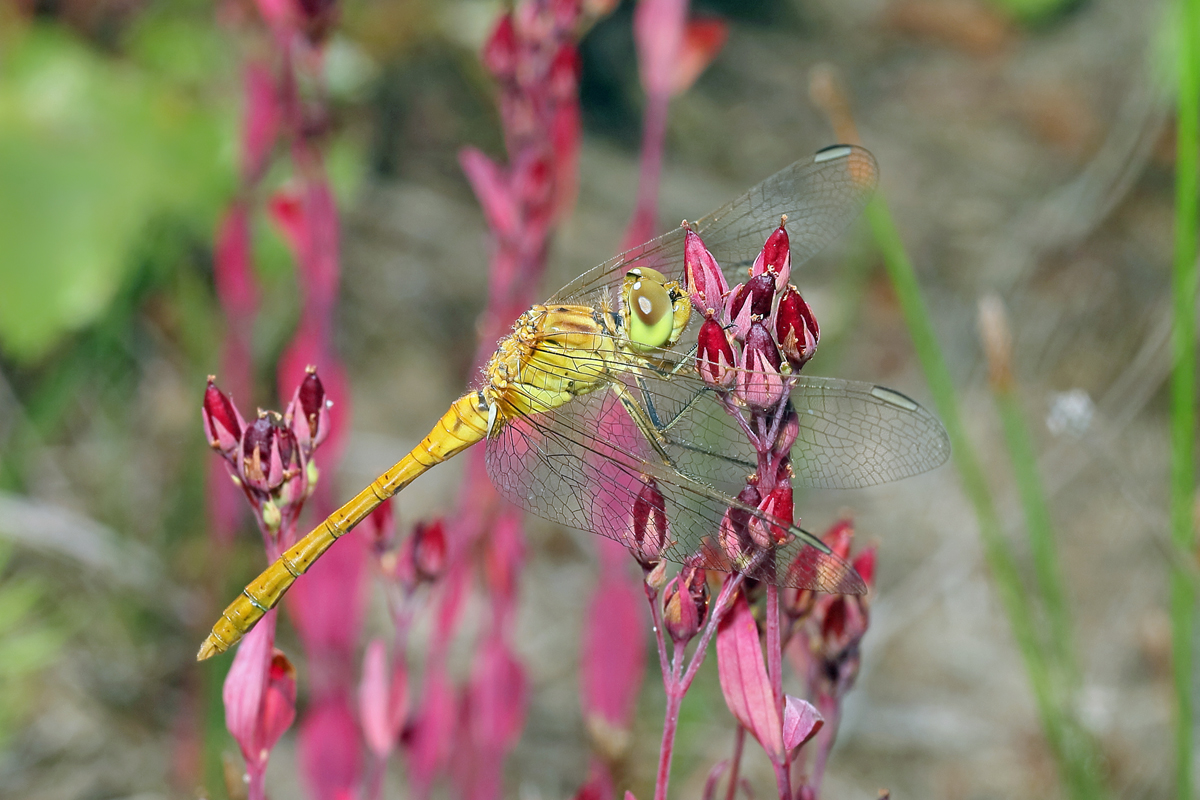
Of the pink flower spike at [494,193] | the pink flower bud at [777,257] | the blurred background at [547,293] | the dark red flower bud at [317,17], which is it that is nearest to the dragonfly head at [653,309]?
the pink flower spike at [494,193]

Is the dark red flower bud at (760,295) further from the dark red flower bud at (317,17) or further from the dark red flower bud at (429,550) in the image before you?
the dark red flower bud at (317,17)

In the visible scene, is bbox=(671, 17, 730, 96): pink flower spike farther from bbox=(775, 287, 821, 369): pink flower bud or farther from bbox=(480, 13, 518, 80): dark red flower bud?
bbox=(775, 287, 821, 369): pink flower bud

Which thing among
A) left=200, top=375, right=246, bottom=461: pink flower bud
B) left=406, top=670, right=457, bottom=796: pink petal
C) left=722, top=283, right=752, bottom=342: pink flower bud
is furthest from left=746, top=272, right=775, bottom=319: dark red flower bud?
left=406, top=670, right=457, bottom=796: pink petal

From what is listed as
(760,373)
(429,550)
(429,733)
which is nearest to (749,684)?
(760,373)

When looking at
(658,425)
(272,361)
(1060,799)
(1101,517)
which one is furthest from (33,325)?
(1101,517)

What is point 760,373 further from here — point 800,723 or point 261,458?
point 261,458
